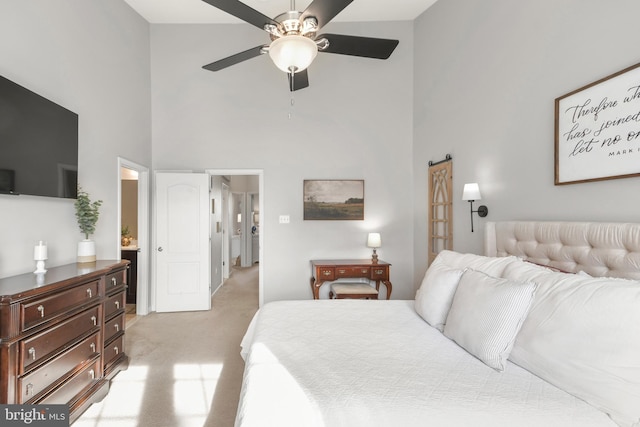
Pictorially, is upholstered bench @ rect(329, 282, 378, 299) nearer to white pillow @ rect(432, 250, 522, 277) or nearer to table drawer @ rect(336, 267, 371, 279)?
table drawer @ rect(336, 267, 371, 279)

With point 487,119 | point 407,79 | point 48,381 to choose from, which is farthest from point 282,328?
point 407,79

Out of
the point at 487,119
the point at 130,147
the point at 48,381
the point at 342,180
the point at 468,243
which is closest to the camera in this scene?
the point at 48,381

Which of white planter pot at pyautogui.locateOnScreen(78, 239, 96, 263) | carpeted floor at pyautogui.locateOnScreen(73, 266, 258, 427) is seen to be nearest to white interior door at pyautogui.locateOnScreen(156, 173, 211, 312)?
carpeted floor at pyautogui.locateOnScreen(73, 266, 258, 427)

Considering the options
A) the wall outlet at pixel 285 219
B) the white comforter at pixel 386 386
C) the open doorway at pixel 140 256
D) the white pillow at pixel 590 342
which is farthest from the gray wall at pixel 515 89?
the open doorway at pixel 140 256

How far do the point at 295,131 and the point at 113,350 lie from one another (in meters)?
3.26

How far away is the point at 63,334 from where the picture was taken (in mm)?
1876

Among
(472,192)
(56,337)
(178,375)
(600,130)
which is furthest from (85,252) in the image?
(600,130)

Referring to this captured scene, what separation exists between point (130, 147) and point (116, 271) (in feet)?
6.23

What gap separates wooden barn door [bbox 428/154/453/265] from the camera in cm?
341

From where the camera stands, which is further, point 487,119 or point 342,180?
point 342,180

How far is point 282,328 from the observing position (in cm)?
182

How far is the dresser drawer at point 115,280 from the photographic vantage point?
2.38 meters

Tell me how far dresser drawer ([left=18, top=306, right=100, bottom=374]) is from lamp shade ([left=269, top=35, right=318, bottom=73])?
217 cm

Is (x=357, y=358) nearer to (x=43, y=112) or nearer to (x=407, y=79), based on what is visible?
(x=43, y=112)
